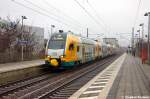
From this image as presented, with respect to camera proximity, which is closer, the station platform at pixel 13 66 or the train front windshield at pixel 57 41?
the station platform at pixel 13 66

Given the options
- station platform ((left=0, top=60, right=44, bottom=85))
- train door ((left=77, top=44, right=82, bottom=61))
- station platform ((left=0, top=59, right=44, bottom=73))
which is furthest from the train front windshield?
train door ((left=77, top=44, right=82, bottom=61))

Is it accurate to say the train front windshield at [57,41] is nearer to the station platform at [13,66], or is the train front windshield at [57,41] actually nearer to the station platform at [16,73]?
the station platform at [16,73]

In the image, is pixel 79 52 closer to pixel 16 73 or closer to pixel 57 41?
pixel 57 41

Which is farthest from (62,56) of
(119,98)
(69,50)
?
(119,98)

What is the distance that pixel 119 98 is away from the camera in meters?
Answer: 12.4

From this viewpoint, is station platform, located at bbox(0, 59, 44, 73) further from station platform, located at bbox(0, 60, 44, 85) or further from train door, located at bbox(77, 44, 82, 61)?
train door, located at bbox(77, 44, 82, 61)

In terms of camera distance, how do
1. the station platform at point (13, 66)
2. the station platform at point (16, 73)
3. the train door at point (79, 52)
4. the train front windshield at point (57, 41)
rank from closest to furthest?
the station platform at point (16, 73) < the station platform at point (13, 66) < the train front windshield at point (57, 41) < the train door at point (79, 52)

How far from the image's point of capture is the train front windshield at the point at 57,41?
26016 millimetres

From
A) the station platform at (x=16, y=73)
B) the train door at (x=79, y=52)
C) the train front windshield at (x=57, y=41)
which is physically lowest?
the station platform at (x=16, y=73)

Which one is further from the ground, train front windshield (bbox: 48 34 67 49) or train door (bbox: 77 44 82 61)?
train front windshield (bbox: 48 34 67 49)

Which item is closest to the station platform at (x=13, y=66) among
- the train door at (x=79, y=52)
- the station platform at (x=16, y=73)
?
the station platform at (x=16, y=73)

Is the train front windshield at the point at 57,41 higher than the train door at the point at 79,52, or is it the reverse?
the train front windshield at the point at 57,41

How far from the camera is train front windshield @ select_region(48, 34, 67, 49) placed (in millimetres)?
26016

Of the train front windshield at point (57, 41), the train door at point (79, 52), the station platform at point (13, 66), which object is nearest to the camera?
the station platform at point (13, 66)
